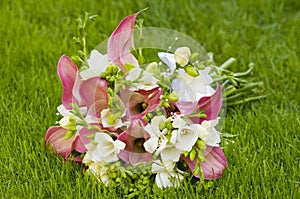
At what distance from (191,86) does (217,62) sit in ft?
3.25

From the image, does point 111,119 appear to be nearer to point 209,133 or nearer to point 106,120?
point 106,120

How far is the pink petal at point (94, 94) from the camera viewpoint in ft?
5.78

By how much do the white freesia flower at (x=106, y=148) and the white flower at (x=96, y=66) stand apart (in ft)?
0.59

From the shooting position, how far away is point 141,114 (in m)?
1.74

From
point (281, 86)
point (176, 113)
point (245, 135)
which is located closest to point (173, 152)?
point (176, 113)

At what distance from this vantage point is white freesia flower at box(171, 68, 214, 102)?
1773mm

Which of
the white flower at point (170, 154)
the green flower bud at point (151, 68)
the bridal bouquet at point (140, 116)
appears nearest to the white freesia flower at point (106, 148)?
the bridal bouquet at point (140, 116)

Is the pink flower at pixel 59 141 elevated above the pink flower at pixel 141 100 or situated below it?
below

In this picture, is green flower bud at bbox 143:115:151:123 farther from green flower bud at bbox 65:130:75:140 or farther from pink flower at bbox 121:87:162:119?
green flower bud at bbox 65:130:75:140

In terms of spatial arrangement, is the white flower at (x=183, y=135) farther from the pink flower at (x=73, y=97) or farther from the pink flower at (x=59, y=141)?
the pink flower at (x=59, y=141)

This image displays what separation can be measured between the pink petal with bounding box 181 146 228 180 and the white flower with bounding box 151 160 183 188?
0.16 feet

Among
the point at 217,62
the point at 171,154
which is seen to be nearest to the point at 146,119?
the point at 171,154

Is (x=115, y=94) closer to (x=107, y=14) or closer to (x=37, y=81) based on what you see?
(x=37, y=81)

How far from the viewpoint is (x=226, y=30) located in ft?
9.96
